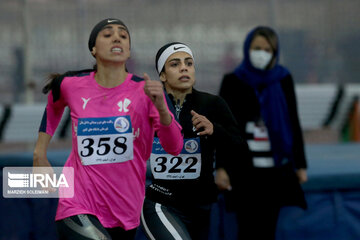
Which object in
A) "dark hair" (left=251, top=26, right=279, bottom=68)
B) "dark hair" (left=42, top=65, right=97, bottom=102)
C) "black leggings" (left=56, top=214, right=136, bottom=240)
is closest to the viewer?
"black leggings" (left=56, top=214, right=136, bottom=240)

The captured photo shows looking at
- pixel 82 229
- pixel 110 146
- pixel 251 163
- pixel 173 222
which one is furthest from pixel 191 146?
pixel 251 163

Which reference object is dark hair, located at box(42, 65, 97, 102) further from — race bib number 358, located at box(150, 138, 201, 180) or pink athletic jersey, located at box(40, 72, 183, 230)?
race bib number 358, located at box(150, 138, 201, 180)

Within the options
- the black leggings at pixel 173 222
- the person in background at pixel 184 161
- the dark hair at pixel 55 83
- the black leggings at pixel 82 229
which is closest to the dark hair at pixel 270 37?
the person in background at pixel 184 161

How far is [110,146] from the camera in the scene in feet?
9.73

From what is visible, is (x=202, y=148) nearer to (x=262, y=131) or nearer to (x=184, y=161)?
(x=184, y=161)

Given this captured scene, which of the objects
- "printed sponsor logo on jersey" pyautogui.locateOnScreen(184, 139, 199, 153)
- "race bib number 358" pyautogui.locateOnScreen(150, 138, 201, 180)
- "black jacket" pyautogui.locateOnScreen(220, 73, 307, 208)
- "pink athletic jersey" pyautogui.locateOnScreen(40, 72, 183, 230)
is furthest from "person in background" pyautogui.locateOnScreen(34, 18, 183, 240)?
"black jacket" pyautogui.locateOnScreen(220, 73, 307, 208)

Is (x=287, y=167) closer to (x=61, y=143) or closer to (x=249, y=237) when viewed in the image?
(x=249, y=237)

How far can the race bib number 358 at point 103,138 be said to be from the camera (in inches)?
116

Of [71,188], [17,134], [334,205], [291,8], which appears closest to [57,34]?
[17,134]

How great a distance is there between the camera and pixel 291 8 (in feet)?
36.3

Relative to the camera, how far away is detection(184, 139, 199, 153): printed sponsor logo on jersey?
3.28m

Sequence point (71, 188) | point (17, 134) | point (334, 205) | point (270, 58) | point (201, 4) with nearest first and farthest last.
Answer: point (71, 188) < point (270, 58) < point (334, 205) < point (17, 134) < point (201, 4)

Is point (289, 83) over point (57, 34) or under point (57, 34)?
over

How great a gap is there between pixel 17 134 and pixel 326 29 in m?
5.77
